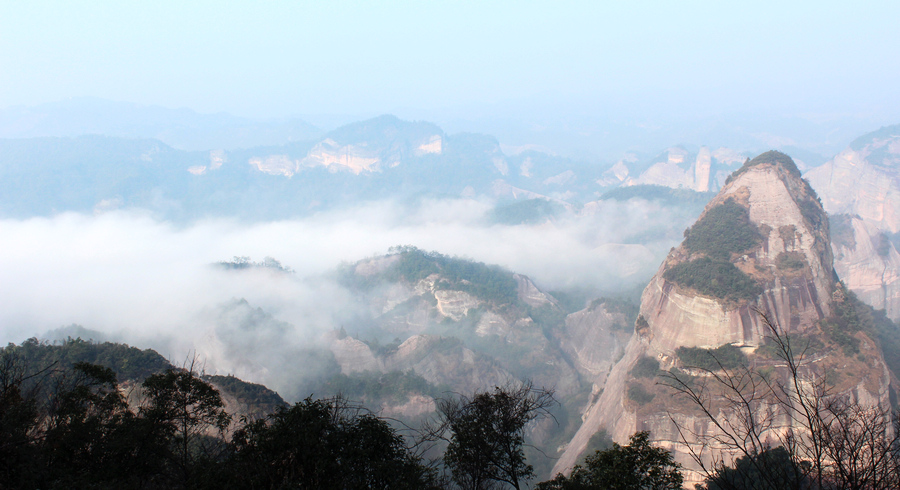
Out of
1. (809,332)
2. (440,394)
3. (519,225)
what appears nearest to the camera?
(809,332)

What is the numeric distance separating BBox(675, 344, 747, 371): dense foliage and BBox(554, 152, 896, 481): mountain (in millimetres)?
100

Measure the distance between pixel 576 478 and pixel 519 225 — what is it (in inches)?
4992

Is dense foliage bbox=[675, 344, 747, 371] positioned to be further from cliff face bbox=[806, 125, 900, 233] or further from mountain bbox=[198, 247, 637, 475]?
cliff face bbox=[806, 125, 900, 233]

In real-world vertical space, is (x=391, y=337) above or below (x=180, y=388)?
below

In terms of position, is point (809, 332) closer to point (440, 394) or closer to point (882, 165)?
point (440, 394)

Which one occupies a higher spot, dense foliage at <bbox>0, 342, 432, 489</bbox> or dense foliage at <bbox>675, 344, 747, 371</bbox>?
dense foliage at <bbox>0, 342, 432, 489</bbox>

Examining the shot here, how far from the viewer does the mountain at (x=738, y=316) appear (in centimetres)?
3275

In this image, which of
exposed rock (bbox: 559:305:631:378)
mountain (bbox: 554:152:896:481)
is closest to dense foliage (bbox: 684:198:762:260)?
mountain (bbox: 554:152:896:481)

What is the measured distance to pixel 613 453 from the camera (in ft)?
39.3

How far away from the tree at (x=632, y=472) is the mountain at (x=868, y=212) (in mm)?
79893

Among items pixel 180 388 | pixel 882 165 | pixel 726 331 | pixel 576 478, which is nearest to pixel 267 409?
pixel 180 388

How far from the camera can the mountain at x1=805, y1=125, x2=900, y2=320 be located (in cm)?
6688

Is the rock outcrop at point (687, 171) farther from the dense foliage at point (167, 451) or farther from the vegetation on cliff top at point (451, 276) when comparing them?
the dense foliage at point (167, 451)

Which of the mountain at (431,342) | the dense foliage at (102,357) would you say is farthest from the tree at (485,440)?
the dense foliage at (102,357)
